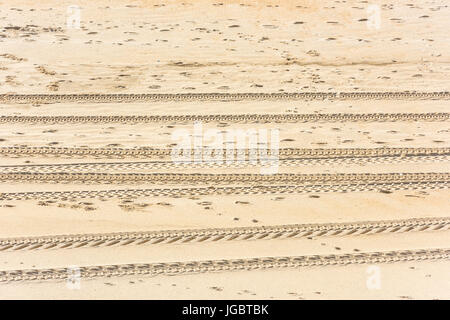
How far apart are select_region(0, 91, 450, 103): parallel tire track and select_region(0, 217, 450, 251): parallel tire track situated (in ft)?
6.79

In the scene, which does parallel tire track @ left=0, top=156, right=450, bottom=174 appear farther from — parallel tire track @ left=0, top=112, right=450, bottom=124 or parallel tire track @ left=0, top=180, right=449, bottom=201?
parallel tire track @ left=0, top=112, right=450, bottom=124

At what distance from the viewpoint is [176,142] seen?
8.69 metres

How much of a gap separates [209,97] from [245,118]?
2.18 ft

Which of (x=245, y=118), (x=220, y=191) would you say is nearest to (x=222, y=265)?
(x=220, y=191)

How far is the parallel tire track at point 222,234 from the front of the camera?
7.88 metres

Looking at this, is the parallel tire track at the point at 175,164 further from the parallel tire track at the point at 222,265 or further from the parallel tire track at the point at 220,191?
the parallel tire track at the point at 222,265

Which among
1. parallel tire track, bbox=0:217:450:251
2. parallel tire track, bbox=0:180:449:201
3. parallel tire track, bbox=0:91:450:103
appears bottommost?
parallel tire track, bbox=0:217:450:251

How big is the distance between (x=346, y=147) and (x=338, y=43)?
200 cm

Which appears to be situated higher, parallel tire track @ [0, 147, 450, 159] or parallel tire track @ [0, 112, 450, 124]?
parallel tire track @ [0, 112, 450, 124]

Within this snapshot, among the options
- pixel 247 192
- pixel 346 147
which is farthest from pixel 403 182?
pixel 247 192

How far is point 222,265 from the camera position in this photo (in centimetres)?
776

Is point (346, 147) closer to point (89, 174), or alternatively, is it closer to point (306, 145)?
point (306, 145)

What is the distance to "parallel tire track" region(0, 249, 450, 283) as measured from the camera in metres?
7.67

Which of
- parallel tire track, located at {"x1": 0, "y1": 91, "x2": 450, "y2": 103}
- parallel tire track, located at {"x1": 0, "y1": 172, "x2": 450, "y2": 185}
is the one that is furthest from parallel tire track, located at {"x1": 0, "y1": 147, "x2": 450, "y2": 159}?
parallel tire track, located at {"x1": 0, "y1": 91, "x2": 450, "y2": 103}
